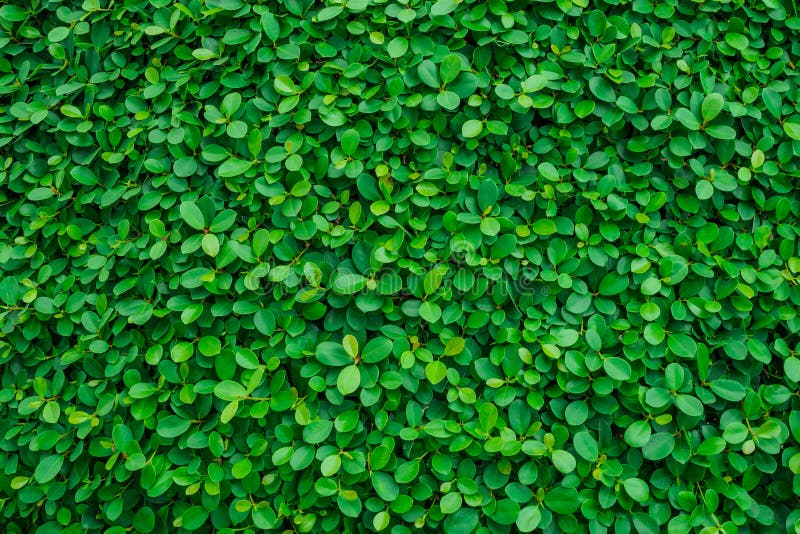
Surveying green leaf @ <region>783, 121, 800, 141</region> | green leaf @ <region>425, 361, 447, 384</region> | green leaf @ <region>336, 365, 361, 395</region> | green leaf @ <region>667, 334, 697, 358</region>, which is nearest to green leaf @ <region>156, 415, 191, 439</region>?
green leaf @ <region>336, 365, 361, 395</region>

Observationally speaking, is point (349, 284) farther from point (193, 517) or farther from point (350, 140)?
point (193, 517)

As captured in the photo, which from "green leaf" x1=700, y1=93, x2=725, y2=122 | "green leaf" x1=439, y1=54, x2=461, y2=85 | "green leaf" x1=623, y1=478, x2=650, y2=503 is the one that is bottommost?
"green leaf" x1=623, y1=478, x2=650, y2=503

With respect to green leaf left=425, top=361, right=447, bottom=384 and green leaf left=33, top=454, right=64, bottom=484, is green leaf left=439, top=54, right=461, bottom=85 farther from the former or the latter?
green leaf left=33, top=454, right=64, bottom=484

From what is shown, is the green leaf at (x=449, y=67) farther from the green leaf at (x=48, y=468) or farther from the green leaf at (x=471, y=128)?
the green leaf at (x=48, y=468)

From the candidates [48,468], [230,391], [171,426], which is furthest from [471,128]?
[48,468]

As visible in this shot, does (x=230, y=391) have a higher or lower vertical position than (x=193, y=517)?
higher

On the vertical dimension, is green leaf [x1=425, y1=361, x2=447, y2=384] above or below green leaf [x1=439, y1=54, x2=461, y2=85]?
below

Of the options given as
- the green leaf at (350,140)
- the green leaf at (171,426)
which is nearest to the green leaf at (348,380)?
the green leaf at (171,426)

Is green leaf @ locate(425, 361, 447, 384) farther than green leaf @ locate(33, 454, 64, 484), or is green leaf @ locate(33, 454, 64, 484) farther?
green leaf @ locate(33, 454, 64, 484)

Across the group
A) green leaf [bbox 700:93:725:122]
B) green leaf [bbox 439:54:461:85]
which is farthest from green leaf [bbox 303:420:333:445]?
green leaf [bbox 700:93:725:122]
